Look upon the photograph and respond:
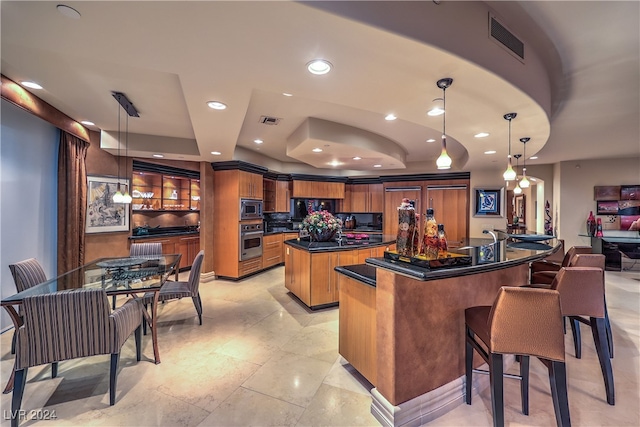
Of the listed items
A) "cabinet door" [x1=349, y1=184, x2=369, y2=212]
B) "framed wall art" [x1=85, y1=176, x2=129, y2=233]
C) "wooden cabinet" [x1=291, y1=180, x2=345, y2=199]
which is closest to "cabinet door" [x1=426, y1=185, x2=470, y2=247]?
"cabinet door" [x1=349, y1=184, x2=369, y2=212]

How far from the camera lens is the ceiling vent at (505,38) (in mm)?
1801

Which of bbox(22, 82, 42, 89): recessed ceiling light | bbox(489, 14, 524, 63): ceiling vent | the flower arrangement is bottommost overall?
the flower arrangement

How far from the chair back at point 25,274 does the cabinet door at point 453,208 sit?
710 centimetres

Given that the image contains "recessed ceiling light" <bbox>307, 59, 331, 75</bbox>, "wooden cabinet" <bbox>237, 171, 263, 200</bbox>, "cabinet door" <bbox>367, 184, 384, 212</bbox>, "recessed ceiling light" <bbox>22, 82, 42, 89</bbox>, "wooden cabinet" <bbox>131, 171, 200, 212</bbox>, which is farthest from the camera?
"cabinet door" <bbox>367, 184, 384, 212</bbox>

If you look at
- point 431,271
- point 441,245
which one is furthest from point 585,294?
point 431,271

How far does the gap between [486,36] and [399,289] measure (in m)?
1.76

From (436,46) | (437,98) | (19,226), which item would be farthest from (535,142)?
(19,226)

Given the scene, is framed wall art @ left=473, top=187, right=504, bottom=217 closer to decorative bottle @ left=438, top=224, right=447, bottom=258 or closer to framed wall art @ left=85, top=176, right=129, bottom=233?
decorative bottle @ left=438, top=224, right=447, bottom=258

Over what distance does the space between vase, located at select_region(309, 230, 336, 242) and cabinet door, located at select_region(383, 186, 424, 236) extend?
130 inches

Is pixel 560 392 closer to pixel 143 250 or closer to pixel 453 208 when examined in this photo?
pixel 143 250

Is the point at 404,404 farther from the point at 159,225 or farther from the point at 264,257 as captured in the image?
the point at 159,225

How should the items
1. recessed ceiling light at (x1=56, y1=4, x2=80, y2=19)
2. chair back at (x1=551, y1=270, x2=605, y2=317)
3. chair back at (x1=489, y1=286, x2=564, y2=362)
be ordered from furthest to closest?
chair back at (x1=551, y1=270, x2=605, y2=317) < chair back at (x1=489, y1=286, x2=564, y2=362) < recessed ceiling light at (x1=56, y1=4, x2=80, y2=19)

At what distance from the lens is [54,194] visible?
3877 millimetres

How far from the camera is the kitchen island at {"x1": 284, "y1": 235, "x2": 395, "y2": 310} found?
3.79 metres
